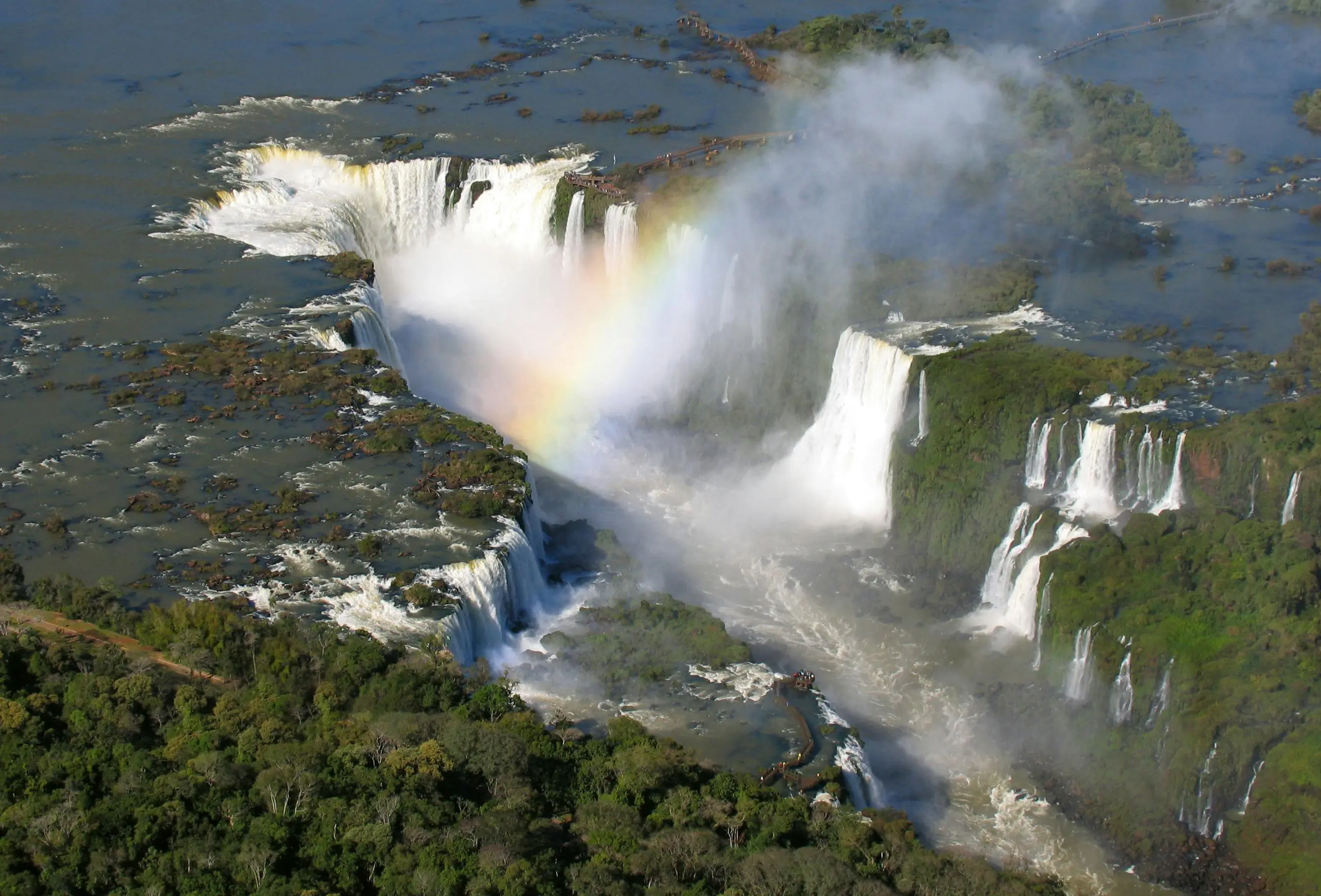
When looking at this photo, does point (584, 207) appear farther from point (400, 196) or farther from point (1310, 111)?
point (1310, 111)

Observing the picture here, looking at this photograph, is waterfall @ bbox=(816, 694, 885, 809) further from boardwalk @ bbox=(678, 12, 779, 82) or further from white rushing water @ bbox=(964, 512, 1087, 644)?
boardwalk @ bbox=(678, 12, 779, 82)

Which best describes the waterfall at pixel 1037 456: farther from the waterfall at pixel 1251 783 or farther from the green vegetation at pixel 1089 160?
the green vegetation at pixel 1089 160

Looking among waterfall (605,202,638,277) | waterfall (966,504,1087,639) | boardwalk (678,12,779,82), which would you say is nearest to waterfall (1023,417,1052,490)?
waterfall (966,504,1087,639)

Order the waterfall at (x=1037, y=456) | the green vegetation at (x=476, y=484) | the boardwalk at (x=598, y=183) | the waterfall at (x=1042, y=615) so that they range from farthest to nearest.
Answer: the boardwalk at (x=598, y=183), the waterfall at (x=1037, y=456), the green vegetation at (x=476, y=484), the waterfall at (x=1042, y=615)

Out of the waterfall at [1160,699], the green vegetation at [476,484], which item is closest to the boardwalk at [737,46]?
the green vegetation at [476,484]

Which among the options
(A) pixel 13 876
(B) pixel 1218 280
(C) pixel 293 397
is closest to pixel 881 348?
(B) pixel 1218 280

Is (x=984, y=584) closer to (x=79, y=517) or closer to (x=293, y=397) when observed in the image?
(x=293, y=397)

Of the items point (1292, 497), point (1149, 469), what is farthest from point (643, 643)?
point (1292, 497)
